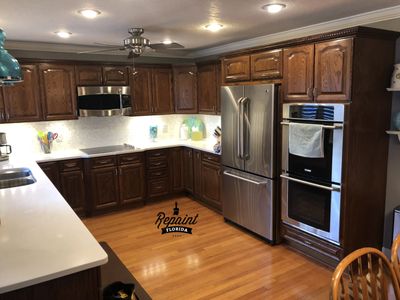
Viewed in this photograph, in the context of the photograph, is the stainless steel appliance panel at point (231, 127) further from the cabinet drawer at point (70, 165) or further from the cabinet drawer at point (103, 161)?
the cabinet drawer at point (70, 165)

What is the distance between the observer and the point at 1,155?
4.04 metres

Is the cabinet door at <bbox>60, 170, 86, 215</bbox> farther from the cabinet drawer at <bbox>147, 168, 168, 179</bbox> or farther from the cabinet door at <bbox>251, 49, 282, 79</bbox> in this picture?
the cabinet door at <bbox>251, 49, 282, 79</bbox>

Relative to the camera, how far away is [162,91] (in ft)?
17.2

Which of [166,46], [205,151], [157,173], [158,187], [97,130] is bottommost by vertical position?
[158,187]

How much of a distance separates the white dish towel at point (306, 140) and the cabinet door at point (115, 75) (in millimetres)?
2757

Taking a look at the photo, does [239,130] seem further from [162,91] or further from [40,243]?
[40,243]

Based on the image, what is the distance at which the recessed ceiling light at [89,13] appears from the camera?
2.74 meters

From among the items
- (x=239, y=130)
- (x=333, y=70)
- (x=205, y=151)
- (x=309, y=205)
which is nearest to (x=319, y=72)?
(x=333, y=70)

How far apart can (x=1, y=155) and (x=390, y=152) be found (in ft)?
14.3

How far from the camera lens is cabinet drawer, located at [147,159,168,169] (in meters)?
4.98

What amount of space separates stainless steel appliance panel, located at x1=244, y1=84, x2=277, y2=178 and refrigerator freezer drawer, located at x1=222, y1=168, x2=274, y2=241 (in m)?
0.13

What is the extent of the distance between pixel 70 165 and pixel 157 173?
129 cm

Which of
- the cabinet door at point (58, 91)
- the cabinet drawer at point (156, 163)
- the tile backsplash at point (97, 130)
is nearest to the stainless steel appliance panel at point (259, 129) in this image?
the tile backsplash at point (97, 130)

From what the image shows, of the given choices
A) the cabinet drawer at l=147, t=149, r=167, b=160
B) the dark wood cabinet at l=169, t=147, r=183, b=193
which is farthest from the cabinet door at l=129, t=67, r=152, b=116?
the dark wood cabinet at l=169, t=147, r=183, b=193
